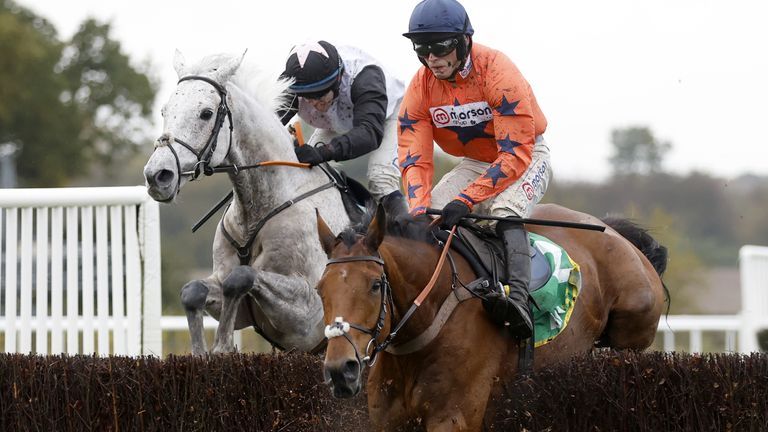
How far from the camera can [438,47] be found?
4.73 meters

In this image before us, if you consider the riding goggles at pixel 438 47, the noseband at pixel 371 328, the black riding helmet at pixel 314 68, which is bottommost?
the noseband at pixel 371 328

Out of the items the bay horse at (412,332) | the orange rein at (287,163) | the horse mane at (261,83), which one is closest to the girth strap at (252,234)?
the orange rein at (287,163)

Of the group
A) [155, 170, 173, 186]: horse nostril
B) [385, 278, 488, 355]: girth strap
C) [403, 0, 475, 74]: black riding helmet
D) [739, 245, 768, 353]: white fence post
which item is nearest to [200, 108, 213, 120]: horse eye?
[155, 170, 173, 186]: horse nostril

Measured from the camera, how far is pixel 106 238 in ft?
23.8

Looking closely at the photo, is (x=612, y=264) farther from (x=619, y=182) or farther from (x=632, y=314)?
(x=619, y=182)

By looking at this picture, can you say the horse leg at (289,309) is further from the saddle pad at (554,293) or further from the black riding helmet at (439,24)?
the black riding helmet at (439,24)

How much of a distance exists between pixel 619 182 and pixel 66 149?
47.2 ft

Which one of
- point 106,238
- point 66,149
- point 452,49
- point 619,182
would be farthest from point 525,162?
point 619,182

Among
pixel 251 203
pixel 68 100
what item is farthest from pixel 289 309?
pixel 68 100

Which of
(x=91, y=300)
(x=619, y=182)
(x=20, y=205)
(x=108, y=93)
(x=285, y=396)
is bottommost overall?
(x=285, y=396)

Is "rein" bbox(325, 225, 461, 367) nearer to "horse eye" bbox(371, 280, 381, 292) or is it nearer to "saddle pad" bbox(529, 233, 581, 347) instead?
"horse eye" bbox(371, 280, 381, 292)

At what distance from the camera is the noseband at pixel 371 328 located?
143 inches

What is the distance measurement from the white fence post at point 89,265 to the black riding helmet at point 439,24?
3.08 m

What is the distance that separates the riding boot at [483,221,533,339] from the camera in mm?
4457
